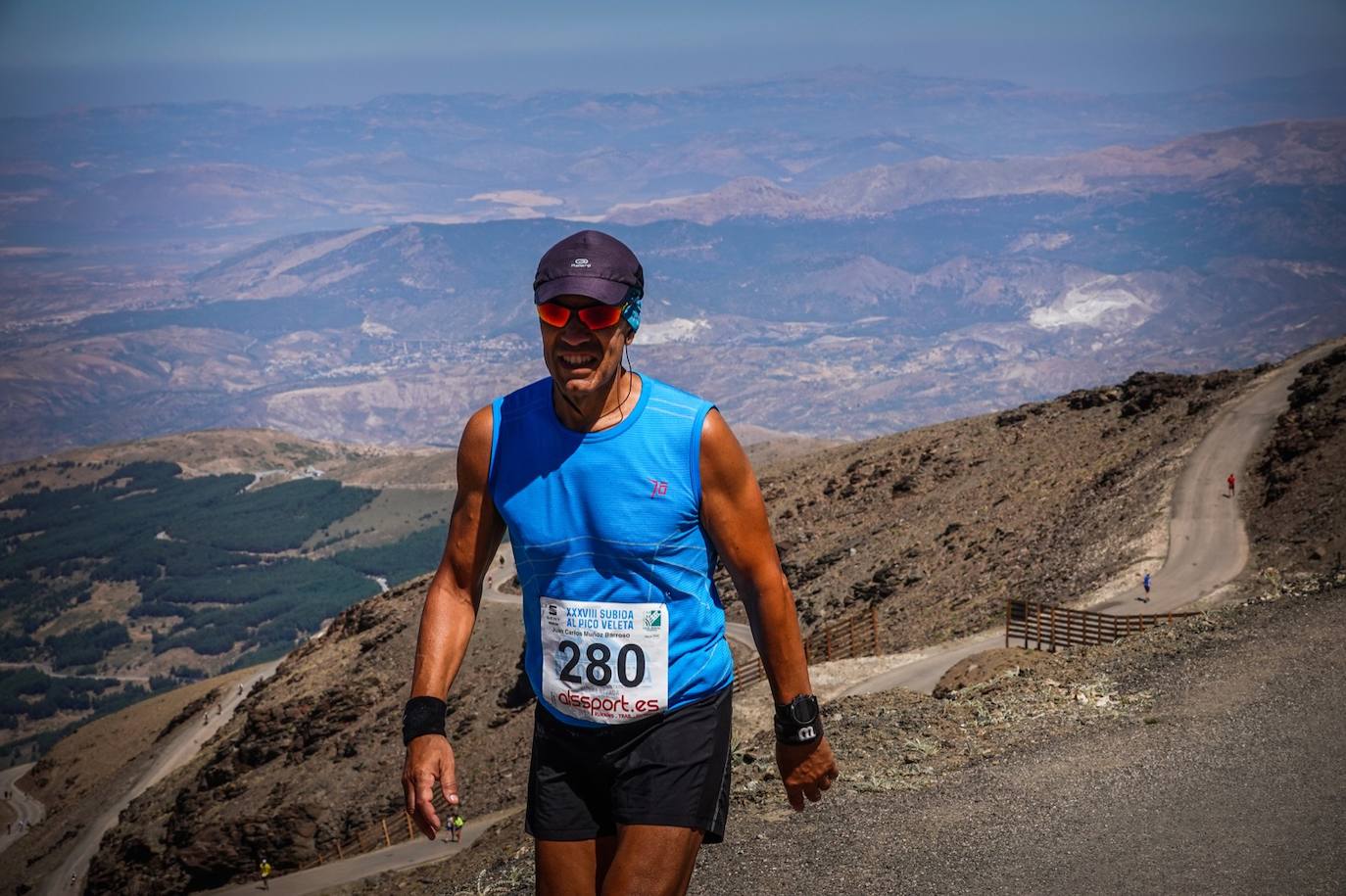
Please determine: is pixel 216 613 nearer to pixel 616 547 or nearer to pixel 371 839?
pixel 371 839

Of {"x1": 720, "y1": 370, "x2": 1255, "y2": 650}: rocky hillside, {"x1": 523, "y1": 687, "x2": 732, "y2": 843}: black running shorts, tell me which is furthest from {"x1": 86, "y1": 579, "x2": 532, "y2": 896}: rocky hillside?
{"x1": 523, "y1": 687, "x2": 732, "y2": 843}: black running shorts

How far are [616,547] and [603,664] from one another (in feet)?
1.47

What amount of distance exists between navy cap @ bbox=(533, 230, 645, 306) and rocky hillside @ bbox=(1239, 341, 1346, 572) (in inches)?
966

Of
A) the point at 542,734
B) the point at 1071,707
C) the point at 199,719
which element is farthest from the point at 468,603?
the point at 199,719

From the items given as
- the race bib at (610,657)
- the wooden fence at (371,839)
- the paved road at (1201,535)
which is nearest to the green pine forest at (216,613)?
the wooden fence at (371,839)

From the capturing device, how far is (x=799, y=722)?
477 cm

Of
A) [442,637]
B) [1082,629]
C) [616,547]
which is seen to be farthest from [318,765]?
[616,547]

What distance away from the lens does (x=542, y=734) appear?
4828mm

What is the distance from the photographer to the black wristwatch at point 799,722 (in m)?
4.77

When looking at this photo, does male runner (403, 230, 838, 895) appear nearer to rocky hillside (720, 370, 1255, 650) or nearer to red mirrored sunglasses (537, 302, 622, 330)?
red mirrored sunglasses (537, 302, 622, 330)

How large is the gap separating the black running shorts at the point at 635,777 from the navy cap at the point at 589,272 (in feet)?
5.24

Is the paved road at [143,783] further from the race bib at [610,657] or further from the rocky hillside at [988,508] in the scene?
the race bib at [610,657]

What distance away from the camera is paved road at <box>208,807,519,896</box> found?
25.5 m

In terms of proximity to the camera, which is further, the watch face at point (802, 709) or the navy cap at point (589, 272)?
the watch face at point (802, 709)
